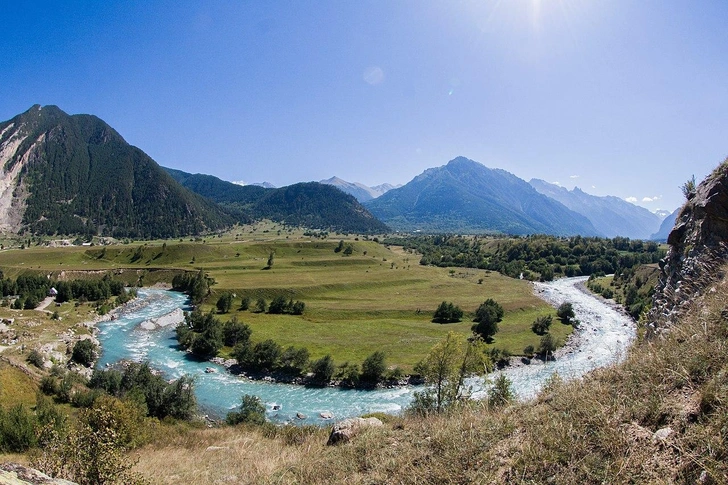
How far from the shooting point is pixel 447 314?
3556 inches

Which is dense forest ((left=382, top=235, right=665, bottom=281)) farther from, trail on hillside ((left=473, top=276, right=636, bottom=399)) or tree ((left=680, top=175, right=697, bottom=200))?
tree ((left=680, top=175, right=697, bottom=200))

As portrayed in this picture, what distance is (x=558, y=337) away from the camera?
75.5 m

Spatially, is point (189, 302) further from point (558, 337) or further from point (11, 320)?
point (558, 337)

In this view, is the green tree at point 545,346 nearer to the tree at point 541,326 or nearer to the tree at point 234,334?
the tree at point 541,326

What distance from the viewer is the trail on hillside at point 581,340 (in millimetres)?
54156

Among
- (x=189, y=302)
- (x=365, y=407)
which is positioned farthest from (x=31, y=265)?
(x=365, y=407)

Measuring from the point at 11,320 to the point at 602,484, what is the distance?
325ft

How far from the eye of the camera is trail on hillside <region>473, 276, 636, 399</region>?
54.2 meters

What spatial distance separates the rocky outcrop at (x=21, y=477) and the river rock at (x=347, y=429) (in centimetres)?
789

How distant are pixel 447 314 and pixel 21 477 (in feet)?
290

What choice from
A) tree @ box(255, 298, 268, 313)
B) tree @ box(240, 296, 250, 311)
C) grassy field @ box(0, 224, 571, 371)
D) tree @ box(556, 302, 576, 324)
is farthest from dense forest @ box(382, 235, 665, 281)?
tree @ box(240, 296, 250, 311)

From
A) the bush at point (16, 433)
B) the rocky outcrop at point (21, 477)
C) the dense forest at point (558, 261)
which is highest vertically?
A: the rocky outcrop at point (21, 477)

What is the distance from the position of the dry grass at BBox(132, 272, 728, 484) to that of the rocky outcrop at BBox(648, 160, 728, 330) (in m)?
2.14

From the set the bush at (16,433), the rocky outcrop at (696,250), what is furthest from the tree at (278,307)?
the rocky outcrop at (696,250)
